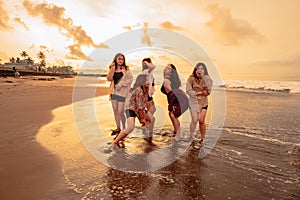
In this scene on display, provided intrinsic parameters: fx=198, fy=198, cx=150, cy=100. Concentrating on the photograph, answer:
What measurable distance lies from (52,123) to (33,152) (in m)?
2.94

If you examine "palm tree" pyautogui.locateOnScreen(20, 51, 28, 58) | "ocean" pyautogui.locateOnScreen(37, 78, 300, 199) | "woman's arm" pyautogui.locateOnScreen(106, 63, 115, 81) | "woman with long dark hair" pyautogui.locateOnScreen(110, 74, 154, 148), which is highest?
"palm tree" pyautogui.locateOnScreen(20, 51, 28, 58)

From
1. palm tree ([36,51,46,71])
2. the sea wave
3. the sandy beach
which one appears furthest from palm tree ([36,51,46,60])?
the sandy beach

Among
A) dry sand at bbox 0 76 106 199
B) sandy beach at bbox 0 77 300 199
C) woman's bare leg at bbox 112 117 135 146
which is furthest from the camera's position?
woman's bare leg at bbox 112 117 135 146

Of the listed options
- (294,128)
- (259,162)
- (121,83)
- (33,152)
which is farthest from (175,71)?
(294,128)

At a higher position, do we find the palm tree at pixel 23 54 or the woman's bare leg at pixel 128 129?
the palm tree at pixel 23 54

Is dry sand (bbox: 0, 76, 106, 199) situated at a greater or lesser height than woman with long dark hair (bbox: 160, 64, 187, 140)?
lesser

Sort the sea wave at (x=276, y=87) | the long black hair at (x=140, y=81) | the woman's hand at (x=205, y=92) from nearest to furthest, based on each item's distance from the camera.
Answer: the long black hair at (x=140, y=81) → the woman's hand at (x=205, y=92) → the sea wave at (x=276, y=87)

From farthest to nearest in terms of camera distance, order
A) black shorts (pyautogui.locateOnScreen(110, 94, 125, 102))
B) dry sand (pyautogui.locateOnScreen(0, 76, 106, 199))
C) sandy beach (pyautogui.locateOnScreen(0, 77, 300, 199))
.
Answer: black shorts (pyautogui.locateOnScreen(110, 94, 125, 102)), sandy beach (pyautogui.locateOnScreen(0, 77, 300, 199)), dry sand (pyautogui.locateOnScreen(0, 76, 106, 199))

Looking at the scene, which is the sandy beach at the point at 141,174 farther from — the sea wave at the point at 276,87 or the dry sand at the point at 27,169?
the sea wave at the point at 276,87

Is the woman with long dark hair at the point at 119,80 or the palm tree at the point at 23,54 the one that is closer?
the woman with long dark hair at the point at 119,80

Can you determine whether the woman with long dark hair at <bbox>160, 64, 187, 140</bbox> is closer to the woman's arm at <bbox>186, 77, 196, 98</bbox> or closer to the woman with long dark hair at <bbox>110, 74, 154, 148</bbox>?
the woman's arm at <bbox>186, 77, 196, 98</bbox>

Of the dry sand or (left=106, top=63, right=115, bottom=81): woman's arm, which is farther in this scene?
(left=106, top=63, right=115, bottom=81): woman's arm

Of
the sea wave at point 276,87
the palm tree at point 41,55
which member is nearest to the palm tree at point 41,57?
the palm tree at point 41,55

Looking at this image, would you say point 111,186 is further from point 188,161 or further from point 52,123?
point 52,123
